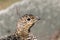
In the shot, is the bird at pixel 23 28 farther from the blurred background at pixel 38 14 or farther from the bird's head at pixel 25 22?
the blurred background at pixel 38 14

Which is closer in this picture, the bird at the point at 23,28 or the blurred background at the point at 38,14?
the bird at the point at 23,28

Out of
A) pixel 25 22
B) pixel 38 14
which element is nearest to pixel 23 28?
pixel 25 22

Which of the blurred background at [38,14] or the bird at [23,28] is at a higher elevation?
the blurred background at [38,14]

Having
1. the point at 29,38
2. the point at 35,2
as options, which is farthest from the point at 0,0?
the point at 29,38

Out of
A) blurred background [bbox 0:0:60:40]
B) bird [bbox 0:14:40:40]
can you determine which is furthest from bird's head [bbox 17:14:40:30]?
blurred background [bbox 0:0:60:40]

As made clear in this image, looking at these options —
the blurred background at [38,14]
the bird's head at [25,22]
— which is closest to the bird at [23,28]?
the bird's head at [25,22]

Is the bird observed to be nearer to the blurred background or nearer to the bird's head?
the bird's head

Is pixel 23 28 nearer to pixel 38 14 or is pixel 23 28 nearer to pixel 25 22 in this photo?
pixel 25 22

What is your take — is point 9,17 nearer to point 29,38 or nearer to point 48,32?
point 48,32
